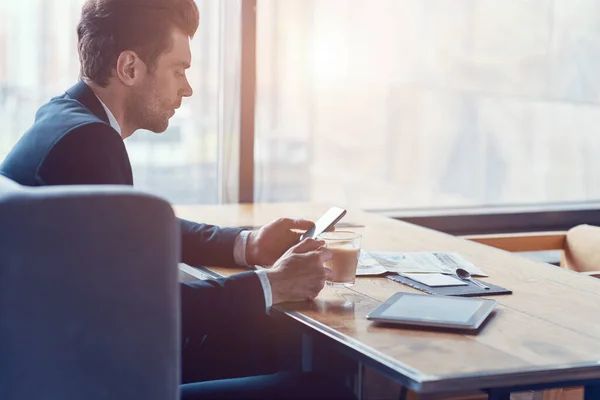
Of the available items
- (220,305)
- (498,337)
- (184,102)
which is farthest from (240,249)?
(184,102)

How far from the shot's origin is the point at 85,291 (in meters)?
1.04

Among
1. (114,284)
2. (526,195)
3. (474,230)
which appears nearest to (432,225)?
(474,230)

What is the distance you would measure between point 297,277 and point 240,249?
1.41ft

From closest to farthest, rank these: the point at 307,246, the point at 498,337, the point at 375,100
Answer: the point at 498,337 → the point at 307,246 → the point at 375,100

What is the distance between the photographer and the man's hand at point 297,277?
1619 millimetres

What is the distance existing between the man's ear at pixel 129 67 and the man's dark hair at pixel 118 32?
11 millimetres

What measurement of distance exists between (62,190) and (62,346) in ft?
0.64

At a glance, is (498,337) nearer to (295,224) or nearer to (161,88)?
(295,224)

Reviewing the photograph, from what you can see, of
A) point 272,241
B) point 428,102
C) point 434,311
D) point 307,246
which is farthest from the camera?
point 428,102

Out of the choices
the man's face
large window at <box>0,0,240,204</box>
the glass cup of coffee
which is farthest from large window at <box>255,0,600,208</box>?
the glass cup of coffee

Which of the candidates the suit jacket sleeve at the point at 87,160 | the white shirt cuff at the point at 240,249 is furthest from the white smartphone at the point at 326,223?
the suit jacket sleeve at the point at 87,160

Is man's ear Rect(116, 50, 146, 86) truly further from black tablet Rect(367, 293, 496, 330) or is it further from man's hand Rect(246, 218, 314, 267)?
black tablet Rect(367, 293, 496, 330)

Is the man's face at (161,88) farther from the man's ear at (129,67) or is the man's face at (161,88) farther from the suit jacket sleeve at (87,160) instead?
the suit jacket sleeve at (87,160)

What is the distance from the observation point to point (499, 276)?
6.22 ft
